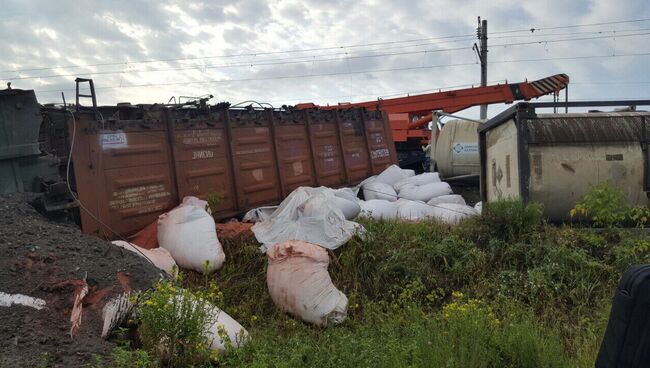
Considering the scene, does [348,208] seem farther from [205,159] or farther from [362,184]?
[362,184]

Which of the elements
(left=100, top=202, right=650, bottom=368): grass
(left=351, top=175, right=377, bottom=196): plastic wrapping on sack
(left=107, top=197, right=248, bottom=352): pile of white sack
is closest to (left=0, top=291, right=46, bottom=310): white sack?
(left=100, top=202, right=650, bottom=368): grass

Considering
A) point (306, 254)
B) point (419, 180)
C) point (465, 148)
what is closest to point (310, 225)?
point (306, 254)

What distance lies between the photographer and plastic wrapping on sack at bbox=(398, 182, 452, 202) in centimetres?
800

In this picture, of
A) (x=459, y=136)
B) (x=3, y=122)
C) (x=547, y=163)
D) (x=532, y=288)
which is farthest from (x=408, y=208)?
(x=3, y=122)

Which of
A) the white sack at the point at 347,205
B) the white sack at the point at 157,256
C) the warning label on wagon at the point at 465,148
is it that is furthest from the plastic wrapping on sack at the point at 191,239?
the warning label on wagon at the point at 465,148

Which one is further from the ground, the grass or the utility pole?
the utility pole

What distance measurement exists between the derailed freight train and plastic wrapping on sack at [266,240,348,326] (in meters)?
2.19

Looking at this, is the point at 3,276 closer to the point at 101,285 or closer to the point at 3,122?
the point at 101,285

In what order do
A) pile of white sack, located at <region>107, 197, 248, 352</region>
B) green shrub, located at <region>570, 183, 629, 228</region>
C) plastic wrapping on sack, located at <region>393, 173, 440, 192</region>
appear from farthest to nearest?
plastic wrapping on sack, located at <region>393, 173, 440, 192</region>, pile of white sack, located at <region>107, 197, 248, 352</region>, green shrub, located at <region>570, 183, 629, 228</region>

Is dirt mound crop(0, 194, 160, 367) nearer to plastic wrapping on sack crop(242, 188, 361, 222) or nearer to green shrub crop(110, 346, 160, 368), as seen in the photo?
green shrub crop(110, 346, 160, 368)

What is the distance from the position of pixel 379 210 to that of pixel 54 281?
4.52m

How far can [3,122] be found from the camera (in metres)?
4.93

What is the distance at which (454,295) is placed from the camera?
157 inches

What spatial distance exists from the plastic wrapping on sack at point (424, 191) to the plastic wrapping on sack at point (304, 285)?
11.6 ft
